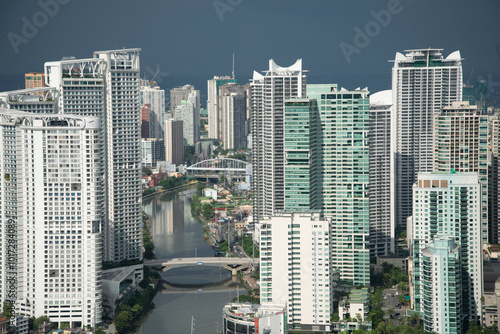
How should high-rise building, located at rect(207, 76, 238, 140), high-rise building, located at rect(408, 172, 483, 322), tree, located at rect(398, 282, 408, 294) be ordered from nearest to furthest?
high-rise building, located at rect(408, 172, 483, 322)
tree, located at rect(398, 282, 408, 294)
high-rise building, located at rect(207, 76, 238, 140)

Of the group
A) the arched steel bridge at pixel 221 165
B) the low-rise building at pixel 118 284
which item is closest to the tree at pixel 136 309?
the low-rise building at pixel 118 284

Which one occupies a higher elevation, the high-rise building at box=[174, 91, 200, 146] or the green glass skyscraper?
the high-rise building at box=[174, 91, 200, 146]

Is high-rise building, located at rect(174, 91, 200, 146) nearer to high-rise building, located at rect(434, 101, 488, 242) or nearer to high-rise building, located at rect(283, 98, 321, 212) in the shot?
high-rise building, located at rect(434, 101, 488, 242)

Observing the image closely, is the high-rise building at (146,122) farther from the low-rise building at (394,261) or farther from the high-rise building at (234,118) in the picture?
the low-rise building at (394,261)

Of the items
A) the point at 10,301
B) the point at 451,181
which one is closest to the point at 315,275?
the point at 451,181

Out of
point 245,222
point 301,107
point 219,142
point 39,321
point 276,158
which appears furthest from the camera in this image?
point 219,142

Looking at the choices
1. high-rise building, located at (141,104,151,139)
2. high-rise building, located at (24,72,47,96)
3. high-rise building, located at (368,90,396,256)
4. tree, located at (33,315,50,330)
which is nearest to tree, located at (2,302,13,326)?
tree, located at (33,315,50,330)

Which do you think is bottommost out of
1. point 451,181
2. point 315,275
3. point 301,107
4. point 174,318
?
point 174,318

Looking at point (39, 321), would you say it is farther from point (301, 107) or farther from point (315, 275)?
point (301, 107)
